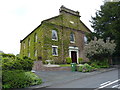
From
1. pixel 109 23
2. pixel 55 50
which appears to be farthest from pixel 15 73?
pixel 109 23

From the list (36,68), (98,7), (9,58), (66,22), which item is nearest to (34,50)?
(36,68)

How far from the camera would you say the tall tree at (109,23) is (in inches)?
596

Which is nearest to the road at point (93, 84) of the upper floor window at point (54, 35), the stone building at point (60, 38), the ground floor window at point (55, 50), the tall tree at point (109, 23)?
the tall tree at point (109, 23)

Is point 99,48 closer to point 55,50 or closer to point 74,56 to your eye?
point 74,56

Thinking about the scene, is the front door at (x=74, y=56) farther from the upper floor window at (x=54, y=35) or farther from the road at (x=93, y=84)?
the road at (x=93, y=84)

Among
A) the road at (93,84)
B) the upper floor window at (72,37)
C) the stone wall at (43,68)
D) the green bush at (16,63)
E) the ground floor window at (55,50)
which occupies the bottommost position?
the road at (93,84)

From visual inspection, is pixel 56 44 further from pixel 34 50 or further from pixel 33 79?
pixel 33 79

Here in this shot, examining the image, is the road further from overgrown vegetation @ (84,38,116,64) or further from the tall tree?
the tall tree

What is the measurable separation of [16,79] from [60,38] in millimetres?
12795

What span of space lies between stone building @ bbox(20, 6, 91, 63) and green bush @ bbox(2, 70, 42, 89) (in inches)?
363

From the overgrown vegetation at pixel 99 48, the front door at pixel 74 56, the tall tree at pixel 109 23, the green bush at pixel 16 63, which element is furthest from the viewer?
the front door at pixel 74 56

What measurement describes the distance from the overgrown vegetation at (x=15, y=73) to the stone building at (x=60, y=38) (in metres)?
8.70

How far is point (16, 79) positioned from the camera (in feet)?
20.7

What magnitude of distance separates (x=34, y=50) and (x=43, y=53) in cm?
356
